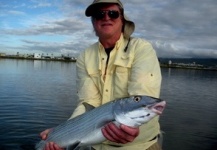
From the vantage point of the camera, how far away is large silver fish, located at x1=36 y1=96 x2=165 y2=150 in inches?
162

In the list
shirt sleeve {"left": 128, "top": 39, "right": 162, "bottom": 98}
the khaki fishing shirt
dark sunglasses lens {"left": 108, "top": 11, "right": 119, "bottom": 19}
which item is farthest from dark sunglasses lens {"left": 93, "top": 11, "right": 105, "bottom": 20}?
shirt sleeve {"left": 128, "top": 39, "right": 162, "bottom": 98}

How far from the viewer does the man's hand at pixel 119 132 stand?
4325 millimetres

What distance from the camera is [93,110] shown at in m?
4.86

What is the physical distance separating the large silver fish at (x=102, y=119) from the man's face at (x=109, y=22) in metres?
1.42

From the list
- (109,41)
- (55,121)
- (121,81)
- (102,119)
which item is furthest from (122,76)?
(55,121)

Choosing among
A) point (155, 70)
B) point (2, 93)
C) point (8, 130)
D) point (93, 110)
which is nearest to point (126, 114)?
point (93, 110)

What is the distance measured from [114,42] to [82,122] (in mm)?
1701

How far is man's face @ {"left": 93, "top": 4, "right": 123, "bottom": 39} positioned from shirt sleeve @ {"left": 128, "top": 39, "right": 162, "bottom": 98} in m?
0.54

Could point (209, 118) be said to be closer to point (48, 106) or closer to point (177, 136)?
point (177, 136)

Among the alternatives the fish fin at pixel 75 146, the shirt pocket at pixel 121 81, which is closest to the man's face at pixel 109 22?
the shirt pocket at pixel 121 81

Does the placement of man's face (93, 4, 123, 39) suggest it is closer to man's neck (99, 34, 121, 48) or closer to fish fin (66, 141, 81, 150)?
man's neck (99, 34, 121, 48)

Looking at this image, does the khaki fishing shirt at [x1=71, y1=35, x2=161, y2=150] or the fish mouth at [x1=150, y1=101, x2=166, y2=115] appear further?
the khaki fishing shirt at [x1=71, y1=35, x2=161, y2=150]

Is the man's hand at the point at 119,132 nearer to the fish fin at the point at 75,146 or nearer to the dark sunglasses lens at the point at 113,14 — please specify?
the fish fin at the point at 75,146

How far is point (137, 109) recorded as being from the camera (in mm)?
4152
